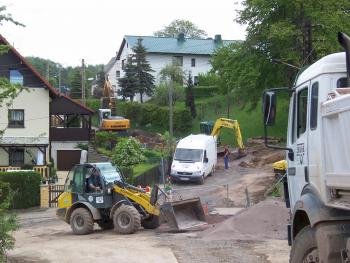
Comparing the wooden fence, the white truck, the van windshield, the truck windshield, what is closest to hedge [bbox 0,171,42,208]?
the wooden fence

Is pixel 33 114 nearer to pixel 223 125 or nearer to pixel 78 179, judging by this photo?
pixel 223 125

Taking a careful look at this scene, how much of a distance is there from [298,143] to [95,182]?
46.9ft

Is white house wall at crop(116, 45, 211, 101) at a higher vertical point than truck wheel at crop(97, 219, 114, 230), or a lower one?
higher

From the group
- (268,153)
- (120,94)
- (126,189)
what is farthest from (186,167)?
(120,94)

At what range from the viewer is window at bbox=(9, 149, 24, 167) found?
44562mm

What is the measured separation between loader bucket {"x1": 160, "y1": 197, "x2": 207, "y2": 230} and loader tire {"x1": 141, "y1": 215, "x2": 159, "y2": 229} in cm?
32

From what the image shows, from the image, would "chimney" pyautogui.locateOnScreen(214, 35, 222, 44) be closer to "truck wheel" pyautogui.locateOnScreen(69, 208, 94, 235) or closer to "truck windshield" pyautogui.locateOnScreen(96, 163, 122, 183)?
"truck windshield" pyautogui.locateOnScreen(96, 163, 122, 183)

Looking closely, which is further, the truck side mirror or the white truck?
the truck side mirror

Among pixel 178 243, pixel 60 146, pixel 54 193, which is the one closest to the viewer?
pixel 178 243

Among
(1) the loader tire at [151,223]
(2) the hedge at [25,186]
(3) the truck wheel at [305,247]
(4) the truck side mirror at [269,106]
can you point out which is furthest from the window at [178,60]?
(3) the truck wheel at [305,247]

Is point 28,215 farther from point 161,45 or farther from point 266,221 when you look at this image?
point 161,45

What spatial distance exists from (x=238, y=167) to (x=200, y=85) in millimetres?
43187

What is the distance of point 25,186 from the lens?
3247cm

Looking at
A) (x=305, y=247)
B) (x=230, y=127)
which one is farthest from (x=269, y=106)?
(x=230, y=127)
